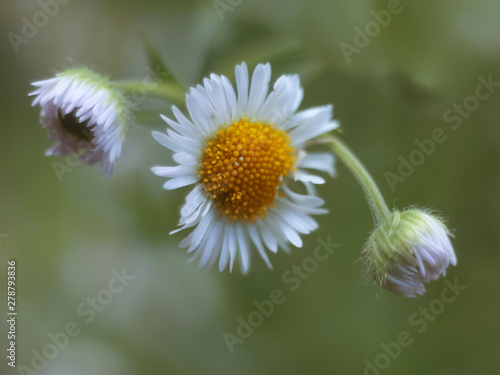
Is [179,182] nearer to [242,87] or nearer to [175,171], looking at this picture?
[175,171]

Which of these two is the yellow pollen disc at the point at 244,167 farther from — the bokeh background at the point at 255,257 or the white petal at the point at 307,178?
the bokeh background at the point at 255,257

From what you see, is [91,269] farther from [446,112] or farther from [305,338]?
[446,112]

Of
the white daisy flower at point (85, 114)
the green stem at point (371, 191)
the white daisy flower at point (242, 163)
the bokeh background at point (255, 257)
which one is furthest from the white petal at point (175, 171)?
the bokeh background at point (255, 257)

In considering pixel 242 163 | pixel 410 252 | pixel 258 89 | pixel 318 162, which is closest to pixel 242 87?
pixel 258 89

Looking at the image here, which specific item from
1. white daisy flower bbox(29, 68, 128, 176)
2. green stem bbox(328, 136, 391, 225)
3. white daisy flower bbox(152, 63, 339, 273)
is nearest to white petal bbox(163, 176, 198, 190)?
white daisy flower bbox(152, 63, 339, 273)

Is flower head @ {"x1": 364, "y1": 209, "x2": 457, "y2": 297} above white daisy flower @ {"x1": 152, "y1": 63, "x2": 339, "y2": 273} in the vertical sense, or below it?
below

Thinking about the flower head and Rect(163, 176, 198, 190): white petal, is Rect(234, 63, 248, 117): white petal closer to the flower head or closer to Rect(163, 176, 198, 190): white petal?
Rect(163, 176, 198, 190): white petal
